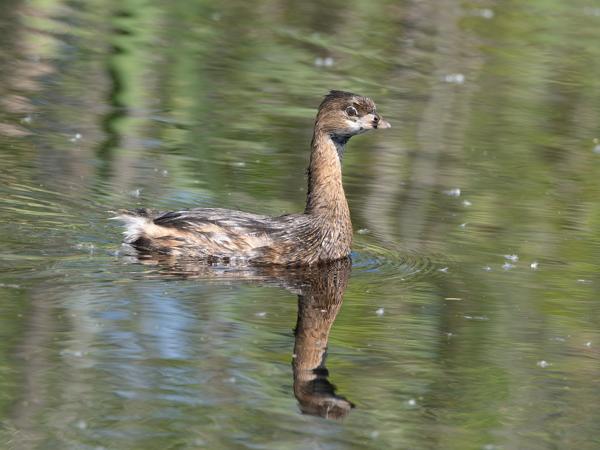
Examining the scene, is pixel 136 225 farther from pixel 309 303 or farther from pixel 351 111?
pixel 351 111

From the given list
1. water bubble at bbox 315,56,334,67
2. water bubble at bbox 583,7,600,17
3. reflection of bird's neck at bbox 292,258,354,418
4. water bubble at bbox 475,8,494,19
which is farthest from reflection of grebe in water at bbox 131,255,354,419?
water bubble at bbox 583,7,600,17

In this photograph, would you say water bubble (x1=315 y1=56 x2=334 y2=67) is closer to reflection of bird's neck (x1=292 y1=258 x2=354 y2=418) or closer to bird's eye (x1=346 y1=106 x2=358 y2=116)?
bird's eye (x1=346 y1=106 x2=358 y2=116)

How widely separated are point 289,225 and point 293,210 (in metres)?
1.15

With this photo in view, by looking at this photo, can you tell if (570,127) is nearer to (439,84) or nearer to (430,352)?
(439,84)

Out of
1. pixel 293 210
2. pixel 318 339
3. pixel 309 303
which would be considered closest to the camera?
pixel 318 339

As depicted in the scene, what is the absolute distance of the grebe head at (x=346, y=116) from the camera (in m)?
11.7

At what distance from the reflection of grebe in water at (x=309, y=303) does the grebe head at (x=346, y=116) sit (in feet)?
3.72

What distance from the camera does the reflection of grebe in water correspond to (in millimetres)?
7988

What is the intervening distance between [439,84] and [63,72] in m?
4.49

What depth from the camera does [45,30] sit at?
724 inches

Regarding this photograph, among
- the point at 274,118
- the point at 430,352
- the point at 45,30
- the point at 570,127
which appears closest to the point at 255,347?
the point at 430,352

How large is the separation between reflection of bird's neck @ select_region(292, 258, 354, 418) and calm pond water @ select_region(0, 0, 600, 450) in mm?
25

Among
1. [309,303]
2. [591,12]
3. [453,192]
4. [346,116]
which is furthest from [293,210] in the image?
[591,12]

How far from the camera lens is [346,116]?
461 inches
